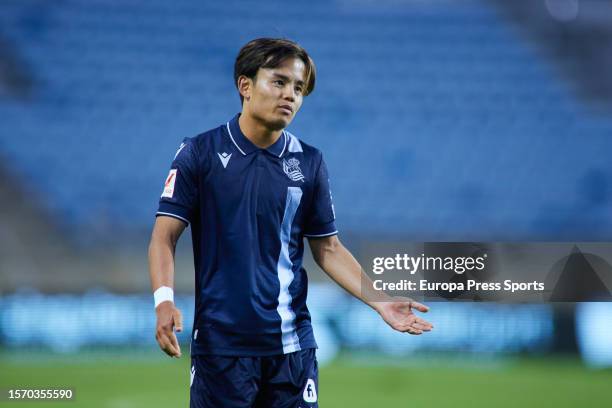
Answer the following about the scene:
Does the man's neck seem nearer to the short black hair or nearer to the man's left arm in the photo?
the short black hair

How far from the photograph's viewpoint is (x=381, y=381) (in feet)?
16.7

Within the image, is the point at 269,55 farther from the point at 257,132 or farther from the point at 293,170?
the point at 293,170

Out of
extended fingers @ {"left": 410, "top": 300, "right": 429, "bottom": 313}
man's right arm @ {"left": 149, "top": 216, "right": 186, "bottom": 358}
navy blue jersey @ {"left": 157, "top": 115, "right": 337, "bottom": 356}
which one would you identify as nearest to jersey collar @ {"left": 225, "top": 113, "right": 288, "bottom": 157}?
navy blue jersey @ {"left": 157, "top": 115, "right": 337, "bottom": 356}

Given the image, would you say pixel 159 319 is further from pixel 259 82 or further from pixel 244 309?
pixel 259 82

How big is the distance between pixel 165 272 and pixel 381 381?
2.92 metres

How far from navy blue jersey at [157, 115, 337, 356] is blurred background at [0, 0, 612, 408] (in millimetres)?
2601

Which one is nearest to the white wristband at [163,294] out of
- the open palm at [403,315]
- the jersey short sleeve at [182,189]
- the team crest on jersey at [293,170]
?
the jersey short sleeve at [182,189]

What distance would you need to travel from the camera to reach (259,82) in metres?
2.62

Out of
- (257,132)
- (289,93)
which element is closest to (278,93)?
(289,93)

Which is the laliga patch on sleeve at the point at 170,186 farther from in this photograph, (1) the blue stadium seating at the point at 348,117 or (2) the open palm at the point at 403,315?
(1) the blue stadium seating at the point at 348,117

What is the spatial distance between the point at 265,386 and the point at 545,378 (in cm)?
305

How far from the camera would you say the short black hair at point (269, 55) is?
2613 millimetres

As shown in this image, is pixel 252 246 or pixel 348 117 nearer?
pixel 252 246

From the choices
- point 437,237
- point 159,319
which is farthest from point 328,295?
point 159,319
